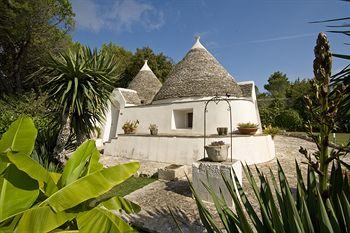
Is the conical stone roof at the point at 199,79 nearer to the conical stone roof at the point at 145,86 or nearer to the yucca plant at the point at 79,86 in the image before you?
the conical stone roof at the point at 145,86

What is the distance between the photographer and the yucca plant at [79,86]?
9117mm

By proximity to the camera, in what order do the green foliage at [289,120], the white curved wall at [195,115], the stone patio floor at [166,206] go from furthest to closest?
the green foliage at [289,120] < the white curved wall at [195,115] < the stone patio floor at [166,206]

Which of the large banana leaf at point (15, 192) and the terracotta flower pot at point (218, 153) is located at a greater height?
Result: the terracotta flower pot at point (218, 153)

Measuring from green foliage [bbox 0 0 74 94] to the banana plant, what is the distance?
1707cm

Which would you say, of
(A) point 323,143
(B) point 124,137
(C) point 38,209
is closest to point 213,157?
(C) point 38,209

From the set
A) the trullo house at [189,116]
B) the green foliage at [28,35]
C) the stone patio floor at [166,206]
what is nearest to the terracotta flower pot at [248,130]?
the trullo house at [189,116]

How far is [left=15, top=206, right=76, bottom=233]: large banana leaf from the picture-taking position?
2.48 meters

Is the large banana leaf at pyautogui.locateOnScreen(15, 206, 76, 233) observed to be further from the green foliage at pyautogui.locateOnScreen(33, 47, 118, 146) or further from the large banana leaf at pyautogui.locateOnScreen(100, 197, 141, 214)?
the green foliage at pyautogui.locateOnScreen(33, 47, 118, 146)

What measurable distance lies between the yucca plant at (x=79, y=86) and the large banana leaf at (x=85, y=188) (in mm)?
6324

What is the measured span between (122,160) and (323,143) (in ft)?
46.4

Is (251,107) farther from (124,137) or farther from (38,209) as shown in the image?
(38,209)

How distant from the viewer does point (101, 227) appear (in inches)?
114

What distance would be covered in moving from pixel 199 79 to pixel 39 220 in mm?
17319

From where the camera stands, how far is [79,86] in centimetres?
923
